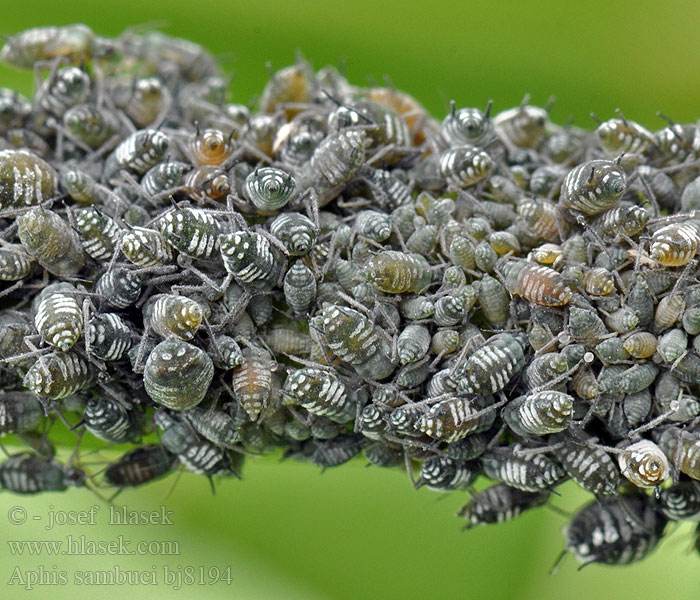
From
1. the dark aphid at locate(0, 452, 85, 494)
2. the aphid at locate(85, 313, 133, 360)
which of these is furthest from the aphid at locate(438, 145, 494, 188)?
the dark aphid at locate(0, 452, 85, 494)

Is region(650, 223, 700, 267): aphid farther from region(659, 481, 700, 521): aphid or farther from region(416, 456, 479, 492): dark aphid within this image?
region(416, 456, 479, 492): dark aphid

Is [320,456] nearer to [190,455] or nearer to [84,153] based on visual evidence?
[190,455]

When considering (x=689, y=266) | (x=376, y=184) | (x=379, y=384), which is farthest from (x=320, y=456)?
(x=689, y=266)

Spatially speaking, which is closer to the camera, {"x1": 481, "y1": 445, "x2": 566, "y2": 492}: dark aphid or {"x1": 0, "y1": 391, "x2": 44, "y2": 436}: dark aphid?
→ {"x1": 481, "y1": 445, "x2": 566, "y2": 492}: dark aphid

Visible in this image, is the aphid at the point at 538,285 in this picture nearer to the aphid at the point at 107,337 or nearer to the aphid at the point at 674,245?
the aphid at the point at 674,245

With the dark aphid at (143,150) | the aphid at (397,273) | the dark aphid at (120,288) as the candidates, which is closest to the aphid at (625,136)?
the aphid at (397,273)

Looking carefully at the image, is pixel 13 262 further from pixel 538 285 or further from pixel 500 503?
pixel 500 503

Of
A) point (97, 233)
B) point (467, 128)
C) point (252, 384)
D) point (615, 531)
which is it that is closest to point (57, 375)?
point (97, 233)
